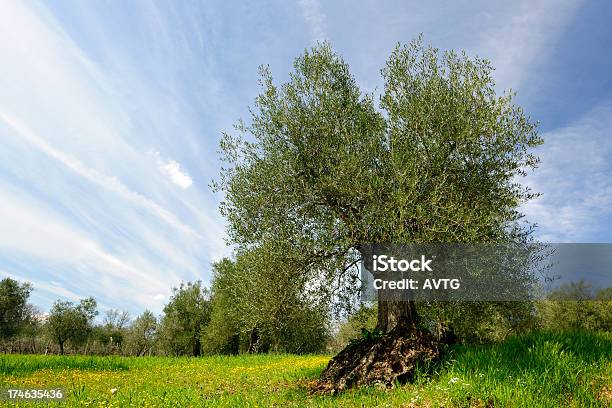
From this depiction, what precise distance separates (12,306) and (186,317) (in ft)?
100

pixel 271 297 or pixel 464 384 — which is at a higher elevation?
pixel 271 297

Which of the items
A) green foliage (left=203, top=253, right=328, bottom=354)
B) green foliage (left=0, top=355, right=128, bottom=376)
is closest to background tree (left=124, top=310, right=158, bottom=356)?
green foliage (left=0, top=355, right=128, bottom=376)

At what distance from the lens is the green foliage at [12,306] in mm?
68375

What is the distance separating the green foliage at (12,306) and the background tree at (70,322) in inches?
188

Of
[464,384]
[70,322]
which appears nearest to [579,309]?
[464,384]

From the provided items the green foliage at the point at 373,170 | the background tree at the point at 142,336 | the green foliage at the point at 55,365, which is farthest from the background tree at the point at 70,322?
the green foliage at the point at 373,170

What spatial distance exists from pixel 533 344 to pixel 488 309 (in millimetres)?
7189

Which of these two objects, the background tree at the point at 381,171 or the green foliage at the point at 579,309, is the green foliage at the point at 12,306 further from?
the green foliage at the point at 579,309

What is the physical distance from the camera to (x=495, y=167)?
17516 mm

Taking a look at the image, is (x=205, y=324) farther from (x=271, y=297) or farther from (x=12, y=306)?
(x=271, y=297)

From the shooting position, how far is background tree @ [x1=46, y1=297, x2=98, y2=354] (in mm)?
75188

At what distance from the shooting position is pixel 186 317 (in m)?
64.7

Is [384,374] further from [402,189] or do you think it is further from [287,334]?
[287,334]

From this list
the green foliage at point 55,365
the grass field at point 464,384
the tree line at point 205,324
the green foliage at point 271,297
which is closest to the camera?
the grass field at point 464,384
